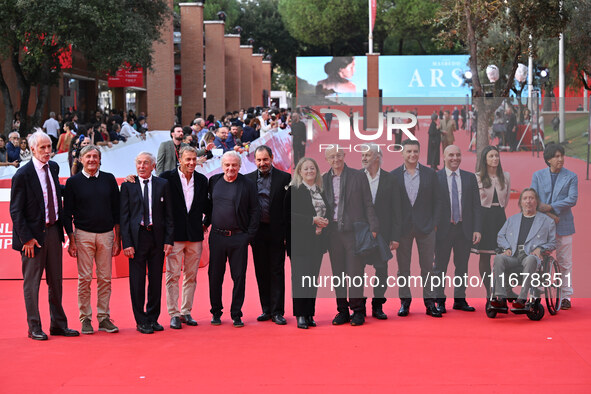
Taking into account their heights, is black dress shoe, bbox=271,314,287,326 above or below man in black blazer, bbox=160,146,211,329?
below

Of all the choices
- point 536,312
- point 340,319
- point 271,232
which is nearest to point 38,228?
point 271,232

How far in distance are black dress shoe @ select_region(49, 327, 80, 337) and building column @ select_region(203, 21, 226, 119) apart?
4150 cm

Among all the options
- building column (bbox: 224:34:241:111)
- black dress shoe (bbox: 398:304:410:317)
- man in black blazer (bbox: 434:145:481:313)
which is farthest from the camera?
building column (bbox: 224:34:241:111)

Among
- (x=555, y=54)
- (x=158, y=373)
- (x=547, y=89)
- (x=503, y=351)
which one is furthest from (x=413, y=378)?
(x=547, y=89)

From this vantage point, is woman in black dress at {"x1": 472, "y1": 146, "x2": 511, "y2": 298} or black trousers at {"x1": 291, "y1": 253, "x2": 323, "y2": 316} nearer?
black trousers at {"x1": 291, "y1": 253, "x2": 323, "y2": 316}

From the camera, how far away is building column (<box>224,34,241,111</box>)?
192ft

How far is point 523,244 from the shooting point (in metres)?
8.85

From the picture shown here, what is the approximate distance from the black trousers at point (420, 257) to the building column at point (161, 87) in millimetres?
30487

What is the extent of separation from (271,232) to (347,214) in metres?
0.78

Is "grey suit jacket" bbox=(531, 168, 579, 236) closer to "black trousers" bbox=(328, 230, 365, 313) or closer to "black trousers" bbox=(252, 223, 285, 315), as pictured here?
"black trousers" bbox=(328, 230, 365, 313)

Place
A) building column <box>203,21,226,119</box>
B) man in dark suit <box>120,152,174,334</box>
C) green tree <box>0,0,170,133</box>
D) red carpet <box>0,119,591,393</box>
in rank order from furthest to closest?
building column <box>203,21,226,119</box>, green tree <box>0,0,170,133</box>, man in dark suit <box>120,152,174,334</box>, red carpet <box>0,119,591,393</box>

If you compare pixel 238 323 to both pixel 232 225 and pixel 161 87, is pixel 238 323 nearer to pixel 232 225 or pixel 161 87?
pixel 232 225

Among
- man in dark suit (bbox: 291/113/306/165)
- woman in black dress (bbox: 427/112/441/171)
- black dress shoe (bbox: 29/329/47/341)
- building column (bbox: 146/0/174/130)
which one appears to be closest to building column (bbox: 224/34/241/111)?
building column (bbox: 146/0/174/130)

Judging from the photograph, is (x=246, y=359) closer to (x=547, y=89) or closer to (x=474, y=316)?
(x=474, y=316)
